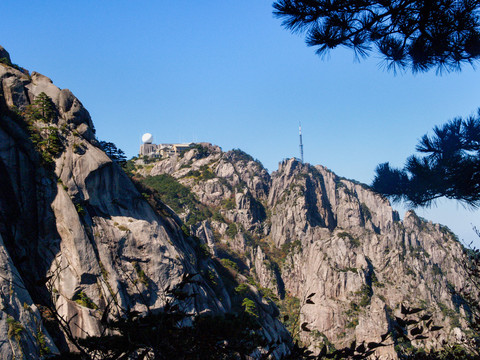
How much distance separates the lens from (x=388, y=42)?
33.2ft

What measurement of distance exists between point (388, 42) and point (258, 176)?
110m

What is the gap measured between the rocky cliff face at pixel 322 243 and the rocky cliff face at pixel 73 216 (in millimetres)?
49923

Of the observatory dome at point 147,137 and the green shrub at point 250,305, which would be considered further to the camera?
the observatory dome at point 147,137

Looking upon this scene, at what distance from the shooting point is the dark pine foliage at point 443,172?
10438 mm

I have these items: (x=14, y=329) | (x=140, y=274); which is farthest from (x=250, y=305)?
(x=14, y=329)

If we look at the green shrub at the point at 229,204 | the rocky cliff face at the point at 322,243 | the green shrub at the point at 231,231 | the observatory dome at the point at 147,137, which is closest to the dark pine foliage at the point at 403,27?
the rocky cliff face at the point at 322,243

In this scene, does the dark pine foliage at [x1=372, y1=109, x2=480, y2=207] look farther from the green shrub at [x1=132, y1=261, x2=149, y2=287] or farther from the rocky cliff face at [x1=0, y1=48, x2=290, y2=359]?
the green shrub at [x1=132, y1=261, x2=149, y2=287]

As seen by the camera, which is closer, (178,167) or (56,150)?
(56,150)

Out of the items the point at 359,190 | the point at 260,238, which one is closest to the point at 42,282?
the point at 260,238

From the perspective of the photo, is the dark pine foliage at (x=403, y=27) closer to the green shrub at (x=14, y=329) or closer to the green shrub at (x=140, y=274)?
the green shrub at (x=14, y=329)

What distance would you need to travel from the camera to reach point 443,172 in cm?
1077

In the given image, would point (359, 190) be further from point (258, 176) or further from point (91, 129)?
point (91, 129)

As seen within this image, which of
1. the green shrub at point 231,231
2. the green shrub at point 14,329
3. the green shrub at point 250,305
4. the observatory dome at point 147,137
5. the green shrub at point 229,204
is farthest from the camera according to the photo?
the observatory dome at point 147,137

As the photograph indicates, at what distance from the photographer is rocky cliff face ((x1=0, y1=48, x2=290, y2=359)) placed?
25.2 meters
